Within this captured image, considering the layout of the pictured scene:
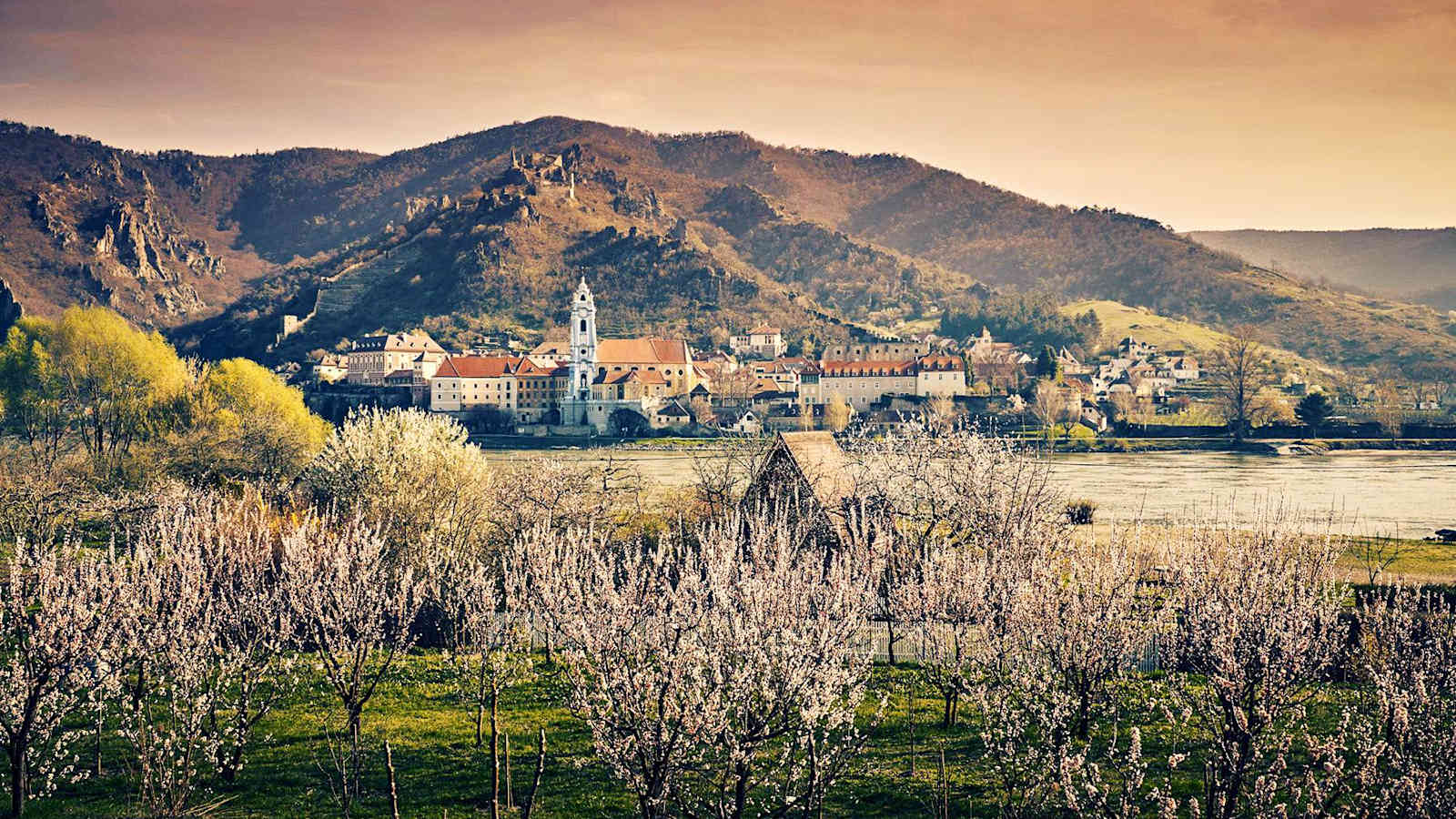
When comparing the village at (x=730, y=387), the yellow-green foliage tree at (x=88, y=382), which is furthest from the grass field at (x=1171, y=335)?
the yellow-green foliage tree at (x=88, y=382)

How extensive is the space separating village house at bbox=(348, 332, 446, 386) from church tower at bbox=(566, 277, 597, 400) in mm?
18509

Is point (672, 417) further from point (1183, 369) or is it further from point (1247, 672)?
point (1247, 672)

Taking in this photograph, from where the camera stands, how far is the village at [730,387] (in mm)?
113500

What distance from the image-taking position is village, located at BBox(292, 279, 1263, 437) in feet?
372

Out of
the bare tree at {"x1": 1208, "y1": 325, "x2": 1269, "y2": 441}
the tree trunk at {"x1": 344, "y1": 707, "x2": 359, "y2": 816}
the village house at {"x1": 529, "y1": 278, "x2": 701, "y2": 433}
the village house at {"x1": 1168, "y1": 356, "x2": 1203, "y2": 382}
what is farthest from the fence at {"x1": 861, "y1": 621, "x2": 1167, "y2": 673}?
the village house at {"x1": 1168, "y1": 356, "x2": 1203, "y2": 382}

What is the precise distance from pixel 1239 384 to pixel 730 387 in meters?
53.7

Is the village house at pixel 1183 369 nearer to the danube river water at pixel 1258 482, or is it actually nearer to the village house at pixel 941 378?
the village house at pixel 941 378

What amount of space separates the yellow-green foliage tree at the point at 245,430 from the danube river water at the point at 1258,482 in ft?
31.8

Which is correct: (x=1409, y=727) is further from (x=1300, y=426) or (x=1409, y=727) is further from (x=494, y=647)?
(x=1300, y=426)

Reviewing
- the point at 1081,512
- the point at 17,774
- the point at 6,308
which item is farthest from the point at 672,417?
the point at 6,308

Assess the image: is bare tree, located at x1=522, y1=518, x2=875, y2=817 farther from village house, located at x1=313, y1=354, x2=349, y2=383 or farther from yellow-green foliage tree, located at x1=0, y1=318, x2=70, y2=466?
village house, located at x1=313, y1=354, x2=349, y2=383

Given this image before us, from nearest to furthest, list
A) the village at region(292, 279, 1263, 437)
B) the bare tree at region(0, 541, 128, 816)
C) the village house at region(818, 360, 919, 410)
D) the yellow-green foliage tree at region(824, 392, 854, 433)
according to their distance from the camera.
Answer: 1. the bare tree at region(0, 541, 128, 816)
2. the yellow-green foliage tree at region(824, 392, 854, 433)
3. the village at region(292, 279, 1263, 437)
4. the village house at region(818, 360, 919, 410)

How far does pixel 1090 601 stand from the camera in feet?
53.8

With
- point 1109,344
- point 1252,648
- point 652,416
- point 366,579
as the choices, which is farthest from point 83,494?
point 1109,344
